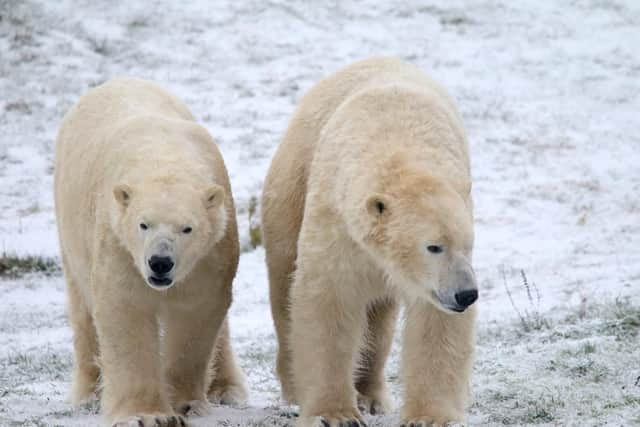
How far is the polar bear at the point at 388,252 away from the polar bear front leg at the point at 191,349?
1.64 feet

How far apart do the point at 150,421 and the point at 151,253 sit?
3.05 ft

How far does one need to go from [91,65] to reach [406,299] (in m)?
11.1

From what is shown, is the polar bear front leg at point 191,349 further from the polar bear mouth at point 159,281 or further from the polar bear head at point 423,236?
the polar bear head at point 423,236

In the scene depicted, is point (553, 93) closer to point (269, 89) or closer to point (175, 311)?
point (269, 89)

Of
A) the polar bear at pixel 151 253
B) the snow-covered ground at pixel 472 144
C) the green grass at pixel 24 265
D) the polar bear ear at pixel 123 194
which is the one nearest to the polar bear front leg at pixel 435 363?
the snow-covered ground at pixel 472 144

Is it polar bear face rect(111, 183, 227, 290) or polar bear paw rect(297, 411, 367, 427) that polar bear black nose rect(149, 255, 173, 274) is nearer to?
polar bear face rect(111, 183, 227, 290)

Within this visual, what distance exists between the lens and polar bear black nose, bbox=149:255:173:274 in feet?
14.7

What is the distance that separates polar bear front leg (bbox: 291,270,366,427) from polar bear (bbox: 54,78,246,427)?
0.51m

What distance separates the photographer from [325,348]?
4.94 meters

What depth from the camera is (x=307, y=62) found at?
15516 mm

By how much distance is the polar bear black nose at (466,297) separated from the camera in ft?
14.0

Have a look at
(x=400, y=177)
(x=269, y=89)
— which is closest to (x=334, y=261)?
(x=400, y=177)

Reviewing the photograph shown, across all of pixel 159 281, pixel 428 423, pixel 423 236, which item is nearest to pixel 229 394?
pixel 428 423

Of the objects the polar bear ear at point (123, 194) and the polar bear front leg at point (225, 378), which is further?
the polar bear front leg at point (225, 378)
